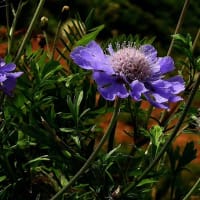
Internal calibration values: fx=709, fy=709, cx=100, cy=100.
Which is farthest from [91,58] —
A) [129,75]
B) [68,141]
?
[68,141]

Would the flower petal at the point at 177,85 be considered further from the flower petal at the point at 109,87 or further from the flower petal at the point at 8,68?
the flower petal at the point at 8,68

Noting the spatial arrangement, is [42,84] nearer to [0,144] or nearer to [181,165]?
[0,144]

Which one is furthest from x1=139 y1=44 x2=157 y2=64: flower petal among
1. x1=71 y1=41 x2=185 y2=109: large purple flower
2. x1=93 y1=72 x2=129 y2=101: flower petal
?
x1=93 y1=72 x2=129 y2=101: flower petal

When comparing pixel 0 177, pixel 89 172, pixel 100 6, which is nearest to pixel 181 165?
pixel 89 172

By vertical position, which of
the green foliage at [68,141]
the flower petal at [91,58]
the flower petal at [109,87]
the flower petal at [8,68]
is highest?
the flower petal at [91,58]

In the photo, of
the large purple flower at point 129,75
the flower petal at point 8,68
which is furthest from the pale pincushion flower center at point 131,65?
the flower petal at point 8,68

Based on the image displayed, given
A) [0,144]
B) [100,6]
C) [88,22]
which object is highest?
[88,22]

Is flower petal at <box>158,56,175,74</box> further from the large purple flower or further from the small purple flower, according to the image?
the small purple flower
